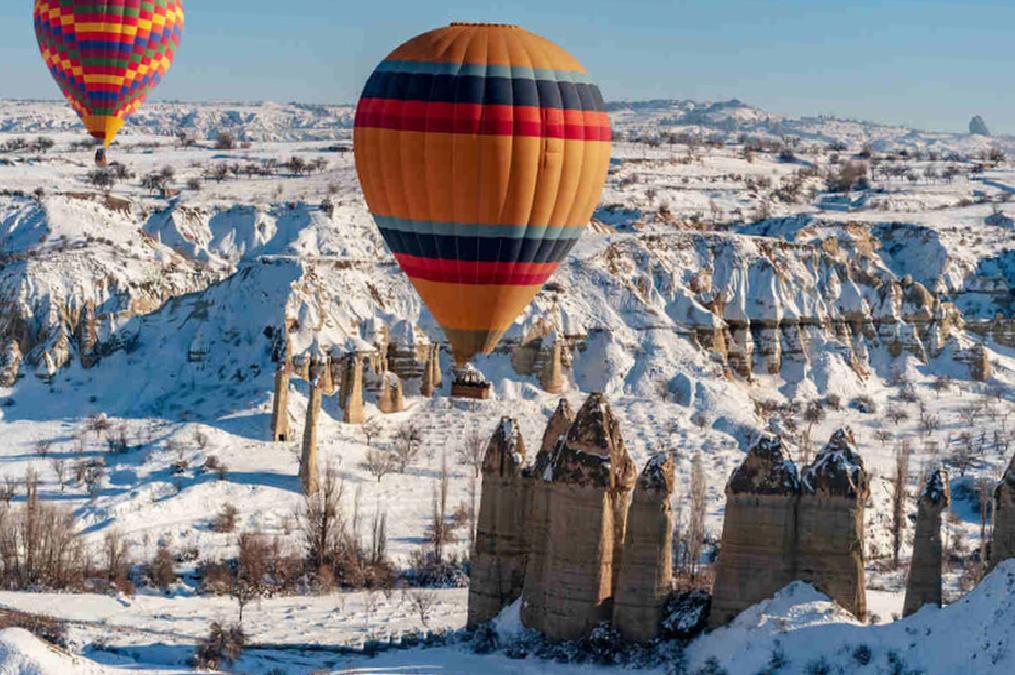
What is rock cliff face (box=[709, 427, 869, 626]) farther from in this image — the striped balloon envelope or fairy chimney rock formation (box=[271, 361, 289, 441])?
the striped balloon envelope

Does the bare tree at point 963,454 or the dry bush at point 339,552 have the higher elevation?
the bare tree at point 963,454

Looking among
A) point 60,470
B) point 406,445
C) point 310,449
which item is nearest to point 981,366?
point 406,445

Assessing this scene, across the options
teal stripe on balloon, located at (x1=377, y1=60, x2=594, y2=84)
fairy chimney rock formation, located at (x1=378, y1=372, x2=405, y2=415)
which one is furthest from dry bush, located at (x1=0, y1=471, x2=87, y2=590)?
teal stripe on balloon, located at (x1=377, y1=60, x2=594, y2=84)

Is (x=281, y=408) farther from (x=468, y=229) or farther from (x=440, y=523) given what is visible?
(x=468, y=229)

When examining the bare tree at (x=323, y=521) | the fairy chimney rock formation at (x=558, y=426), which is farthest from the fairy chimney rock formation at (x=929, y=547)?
the bare tree at (x=323, y=521)

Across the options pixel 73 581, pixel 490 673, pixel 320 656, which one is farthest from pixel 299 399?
pixel 490 673

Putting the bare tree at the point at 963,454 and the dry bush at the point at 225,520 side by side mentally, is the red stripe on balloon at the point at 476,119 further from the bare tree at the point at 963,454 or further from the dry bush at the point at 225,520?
the bare tree at the point at 963,454
